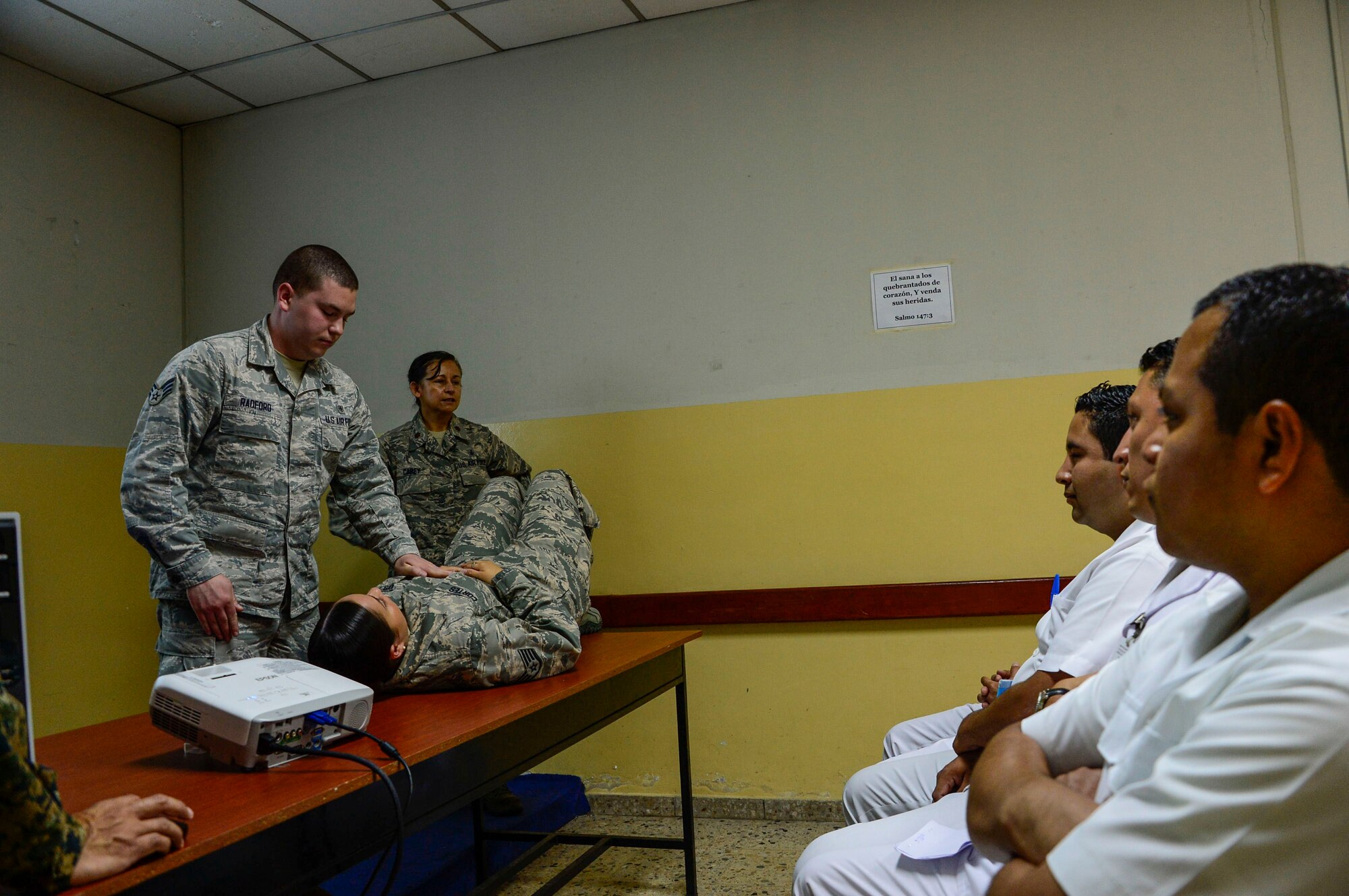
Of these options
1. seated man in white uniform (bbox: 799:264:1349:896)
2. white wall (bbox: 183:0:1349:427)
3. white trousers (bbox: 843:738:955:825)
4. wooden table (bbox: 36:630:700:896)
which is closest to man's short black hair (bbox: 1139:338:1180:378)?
seated man in white uniform (bbox: 799:264:1349:896)

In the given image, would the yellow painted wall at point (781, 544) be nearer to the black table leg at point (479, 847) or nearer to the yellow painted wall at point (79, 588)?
the yellow painted wall at point (79, 588)

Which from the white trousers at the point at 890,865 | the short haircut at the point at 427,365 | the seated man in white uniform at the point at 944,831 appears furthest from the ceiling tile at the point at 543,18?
the white trousers at the point at 890,865

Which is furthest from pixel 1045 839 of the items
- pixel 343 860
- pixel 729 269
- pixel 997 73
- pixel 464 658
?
pixel 997 73

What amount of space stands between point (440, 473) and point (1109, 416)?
2357 millimetres

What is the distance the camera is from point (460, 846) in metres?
2.76

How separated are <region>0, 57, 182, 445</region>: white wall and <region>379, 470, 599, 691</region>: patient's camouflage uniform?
185 centimetres

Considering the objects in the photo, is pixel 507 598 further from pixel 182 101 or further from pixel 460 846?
pixel 182 101

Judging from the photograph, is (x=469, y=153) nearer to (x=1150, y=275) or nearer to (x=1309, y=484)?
(x=1150, y=275)

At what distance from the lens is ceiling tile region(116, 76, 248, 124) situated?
3668 millimetres

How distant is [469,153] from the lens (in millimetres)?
3584

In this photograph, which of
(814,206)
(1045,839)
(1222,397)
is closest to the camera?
(1222,397)

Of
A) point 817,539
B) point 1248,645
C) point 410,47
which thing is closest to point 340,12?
point 410,47

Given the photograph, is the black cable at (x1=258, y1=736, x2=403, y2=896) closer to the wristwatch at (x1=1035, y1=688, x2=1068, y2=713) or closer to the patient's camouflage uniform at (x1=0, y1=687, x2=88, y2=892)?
the patient's camouflage uniform at (x1=0, y1=687, x2=88, y2=892)

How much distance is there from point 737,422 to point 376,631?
1712mm
